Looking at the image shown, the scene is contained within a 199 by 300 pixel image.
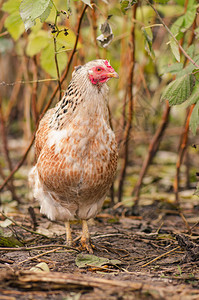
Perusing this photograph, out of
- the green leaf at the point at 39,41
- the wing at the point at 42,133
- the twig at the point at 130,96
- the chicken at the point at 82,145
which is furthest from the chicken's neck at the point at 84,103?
the twig at the point at 130,96

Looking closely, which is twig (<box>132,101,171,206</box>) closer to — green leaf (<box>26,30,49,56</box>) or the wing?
the wing

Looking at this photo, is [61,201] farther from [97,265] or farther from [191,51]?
[191,51]

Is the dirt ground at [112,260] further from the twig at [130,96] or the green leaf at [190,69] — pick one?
the green leaf at [190,69]

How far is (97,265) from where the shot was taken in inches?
103

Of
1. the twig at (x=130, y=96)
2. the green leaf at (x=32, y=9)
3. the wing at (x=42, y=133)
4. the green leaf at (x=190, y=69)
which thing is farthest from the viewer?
the twig at (x=130, y=96)

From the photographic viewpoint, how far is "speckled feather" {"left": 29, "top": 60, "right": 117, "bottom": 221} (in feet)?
9.12

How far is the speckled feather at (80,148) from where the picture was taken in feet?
9.12

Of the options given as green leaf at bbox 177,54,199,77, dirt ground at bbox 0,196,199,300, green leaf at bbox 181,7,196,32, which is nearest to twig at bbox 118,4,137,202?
dirt ground at bbox 0,196,199,300

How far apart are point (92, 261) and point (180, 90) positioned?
121cm

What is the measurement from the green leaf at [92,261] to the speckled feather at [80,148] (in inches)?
16.6

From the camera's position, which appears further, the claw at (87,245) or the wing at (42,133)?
the wing at (42,133)

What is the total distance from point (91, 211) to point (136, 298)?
120 cm

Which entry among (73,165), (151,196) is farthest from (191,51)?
(151,196)

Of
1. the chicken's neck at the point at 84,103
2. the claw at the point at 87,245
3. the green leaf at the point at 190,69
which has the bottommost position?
the claw at the point at 87,245
